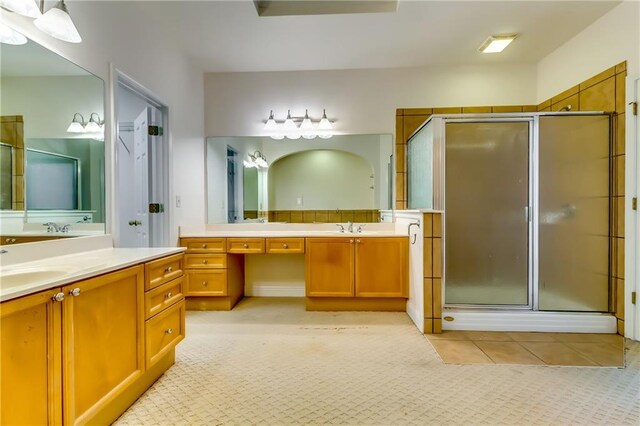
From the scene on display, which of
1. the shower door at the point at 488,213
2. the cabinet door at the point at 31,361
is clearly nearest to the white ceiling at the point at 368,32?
the shower door at the point at 488,213

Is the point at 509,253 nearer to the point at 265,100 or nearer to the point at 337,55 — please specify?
the point at 337,55

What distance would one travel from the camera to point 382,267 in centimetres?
279

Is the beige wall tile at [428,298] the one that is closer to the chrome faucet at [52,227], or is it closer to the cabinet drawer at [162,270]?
the cabinet drawer at [162,270]

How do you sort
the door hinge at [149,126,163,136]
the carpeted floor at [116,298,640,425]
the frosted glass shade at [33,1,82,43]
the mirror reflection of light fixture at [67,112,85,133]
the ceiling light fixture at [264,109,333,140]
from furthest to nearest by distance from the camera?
the ceiling light fixture at [264,109,333,140]
the door hinge at [149,126,163,136]
the mirror reflection of light fixture at [67,112,85,133]
the carpeted floor at [116,298,640,425]
the frosted glass shade at [33,1,82,43]

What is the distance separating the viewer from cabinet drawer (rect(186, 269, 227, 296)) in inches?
111

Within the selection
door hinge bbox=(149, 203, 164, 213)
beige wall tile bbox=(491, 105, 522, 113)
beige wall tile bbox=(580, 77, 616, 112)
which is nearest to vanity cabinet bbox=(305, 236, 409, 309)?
door hinge bbox=(149, 203, 164, 213)

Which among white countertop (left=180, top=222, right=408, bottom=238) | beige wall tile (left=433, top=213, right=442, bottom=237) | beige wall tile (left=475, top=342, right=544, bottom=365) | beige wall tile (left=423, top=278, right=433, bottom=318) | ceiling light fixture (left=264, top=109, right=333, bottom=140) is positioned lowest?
beige wall tile (left=475, top=342, right=544, bottom=365)

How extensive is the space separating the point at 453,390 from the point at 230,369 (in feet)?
4.37

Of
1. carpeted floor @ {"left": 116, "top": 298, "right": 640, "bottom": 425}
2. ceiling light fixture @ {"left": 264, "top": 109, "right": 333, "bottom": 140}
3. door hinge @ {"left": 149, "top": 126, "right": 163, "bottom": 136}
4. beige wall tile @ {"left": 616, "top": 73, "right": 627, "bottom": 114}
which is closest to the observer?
carpeted floor @ {"left": 116, "top": 298, "right": 640, "bottom": 425}

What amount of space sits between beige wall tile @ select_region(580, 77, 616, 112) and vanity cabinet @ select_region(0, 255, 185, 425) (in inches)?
140

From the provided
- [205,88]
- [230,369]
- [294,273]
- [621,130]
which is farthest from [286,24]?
[621,130]

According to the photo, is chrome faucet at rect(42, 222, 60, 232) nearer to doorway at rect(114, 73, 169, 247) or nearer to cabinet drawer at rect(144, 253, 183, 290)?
cabinet drawer at rect(144, 253, 183, 290)

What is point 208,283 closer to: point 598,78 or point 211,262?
point 211,262

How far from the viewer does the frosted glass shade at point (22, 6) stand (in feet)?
3.84
